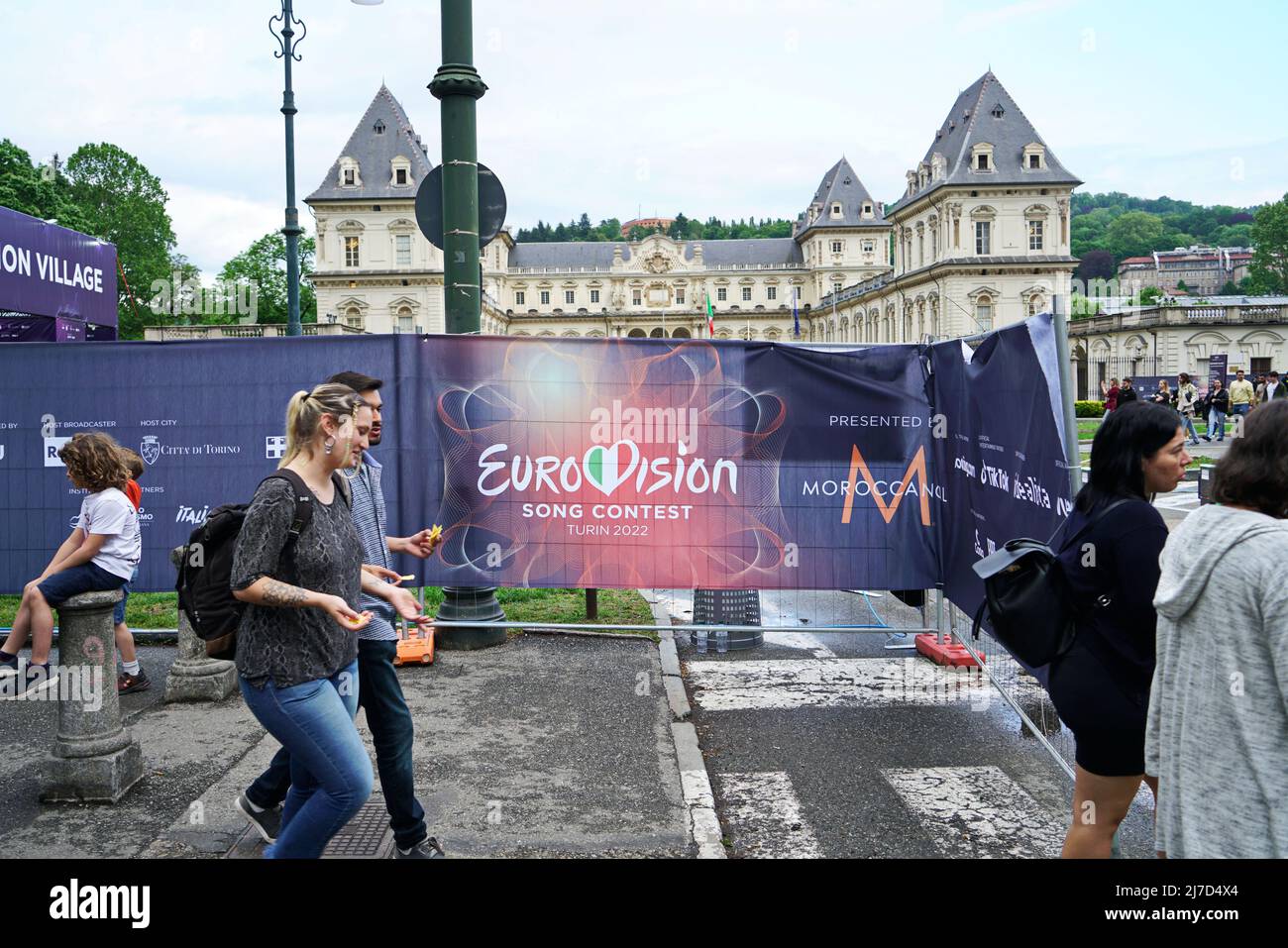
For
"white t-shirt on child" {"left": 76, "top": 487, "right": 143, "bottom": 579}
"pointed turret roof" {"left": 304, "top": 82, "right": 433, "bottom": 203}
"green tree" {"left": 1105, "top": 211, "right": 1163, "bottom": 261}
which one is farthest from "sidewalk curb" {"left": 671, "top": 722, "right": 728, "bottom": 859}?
"green tree" {"left": 1105, "top": 211, "right": 1163, "bottom": 261}

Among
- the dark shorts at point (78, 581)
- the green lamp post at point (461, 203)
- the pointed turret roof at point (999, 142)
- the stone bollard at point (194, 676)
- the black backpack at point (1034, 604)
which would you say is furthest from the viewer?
the pointed turret roof at point (999, 142)

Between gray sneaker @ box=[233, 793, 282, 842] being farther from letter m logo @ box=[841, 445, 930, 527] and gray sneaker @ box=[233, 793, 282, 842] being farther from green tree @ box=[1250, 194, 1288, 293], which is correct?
green tree @ box=[1250, 194, 1288, 293]

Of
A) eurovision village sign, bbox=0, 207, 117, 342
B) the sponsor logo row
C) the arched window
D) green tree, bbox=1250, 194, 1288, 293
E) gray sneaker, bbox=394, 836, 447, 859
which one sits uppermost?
green tree, bbox=1250, 194, 1288, 293

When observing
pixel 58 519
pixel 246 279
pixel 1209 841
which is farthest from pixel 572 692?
pixel 246 279

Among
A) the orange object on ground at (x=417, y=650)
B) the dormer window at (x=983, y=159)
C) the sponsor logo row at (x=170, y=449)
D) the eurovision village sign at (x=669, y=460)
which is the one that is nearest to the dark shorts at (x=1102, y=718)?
the eurovision village sign at (x=669, y=460)

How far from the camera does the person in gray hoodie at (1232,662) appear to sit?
2557mm

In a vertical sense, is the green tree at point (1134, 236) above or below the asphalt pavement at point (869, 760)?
above

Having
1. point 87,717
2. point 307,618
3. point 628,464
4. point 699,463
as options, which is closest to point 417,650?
point 628,464

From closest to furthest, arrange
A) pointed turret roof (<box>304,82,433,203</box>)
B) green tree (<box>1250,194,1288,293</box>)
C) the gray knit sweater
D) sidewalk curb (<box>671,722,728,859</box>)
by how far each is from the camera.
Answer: the gray knit sweater
sidewalk curb (<box>671,722,728,859</box>)
pointed turret roof (<box>304,82,433,203</box>)
green tree (<box>1250,194,1288,293</box>)

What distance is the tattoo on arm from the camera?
3.31m

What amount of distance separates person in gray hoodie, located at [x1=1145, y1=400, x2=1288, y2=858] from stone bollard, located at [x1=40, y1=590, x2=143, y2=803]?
15.3ft

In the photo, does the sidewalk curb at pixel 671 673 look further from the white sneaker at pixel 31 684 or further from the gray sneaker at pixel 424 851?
the white sneaker at pixel 31 684

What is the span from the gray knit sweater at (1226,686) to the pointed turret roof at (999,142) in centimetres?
8037
